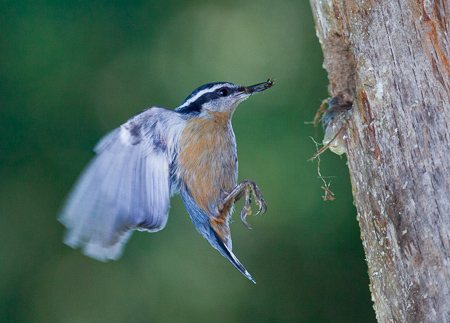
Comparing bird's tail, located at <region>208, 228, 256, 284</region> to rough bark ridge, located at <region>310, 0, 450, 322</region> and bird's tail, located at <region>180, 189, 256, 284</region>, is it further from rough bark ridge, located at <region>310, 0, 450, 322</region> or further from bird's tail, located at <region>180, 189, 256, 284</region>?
rough bark ridge, located at <region>310, 0, 450, 322</region>

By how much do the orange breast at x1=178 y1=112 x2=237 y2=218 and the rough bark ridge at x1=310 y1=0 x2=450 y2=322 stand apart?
1.88 feet

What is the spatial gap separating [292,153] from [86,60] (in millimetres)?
1539

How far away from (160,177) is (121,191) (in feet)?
0.58

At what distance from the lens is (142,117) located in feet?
7.13

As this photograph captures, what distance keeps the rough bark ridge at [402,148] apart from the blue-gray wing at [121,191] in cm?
73

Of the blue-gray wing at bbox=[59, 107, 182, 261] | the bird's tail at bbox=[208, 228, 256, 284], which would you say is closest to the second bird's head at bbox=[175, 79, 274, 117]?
the blue-gray wing at bbox=[59, 107, 182, 261]

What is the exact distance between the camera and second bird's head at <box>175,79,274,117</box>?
242cm

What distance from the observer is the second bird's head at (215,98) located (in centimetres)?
242

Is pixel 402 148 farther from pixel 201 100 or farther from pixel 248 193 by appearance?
pixel 201 100

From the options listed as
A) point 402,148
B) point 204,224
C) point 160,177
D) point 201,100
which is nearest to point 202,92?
point 201,100

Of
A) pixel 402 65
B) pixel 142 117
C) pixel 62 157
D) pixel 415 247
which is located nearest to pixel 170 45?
pixel 62 157

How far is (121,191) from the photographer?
2068mm

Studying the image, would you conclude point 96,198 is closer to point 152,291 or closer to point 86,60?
point 152,291

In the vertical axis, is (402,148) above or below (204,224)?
above
